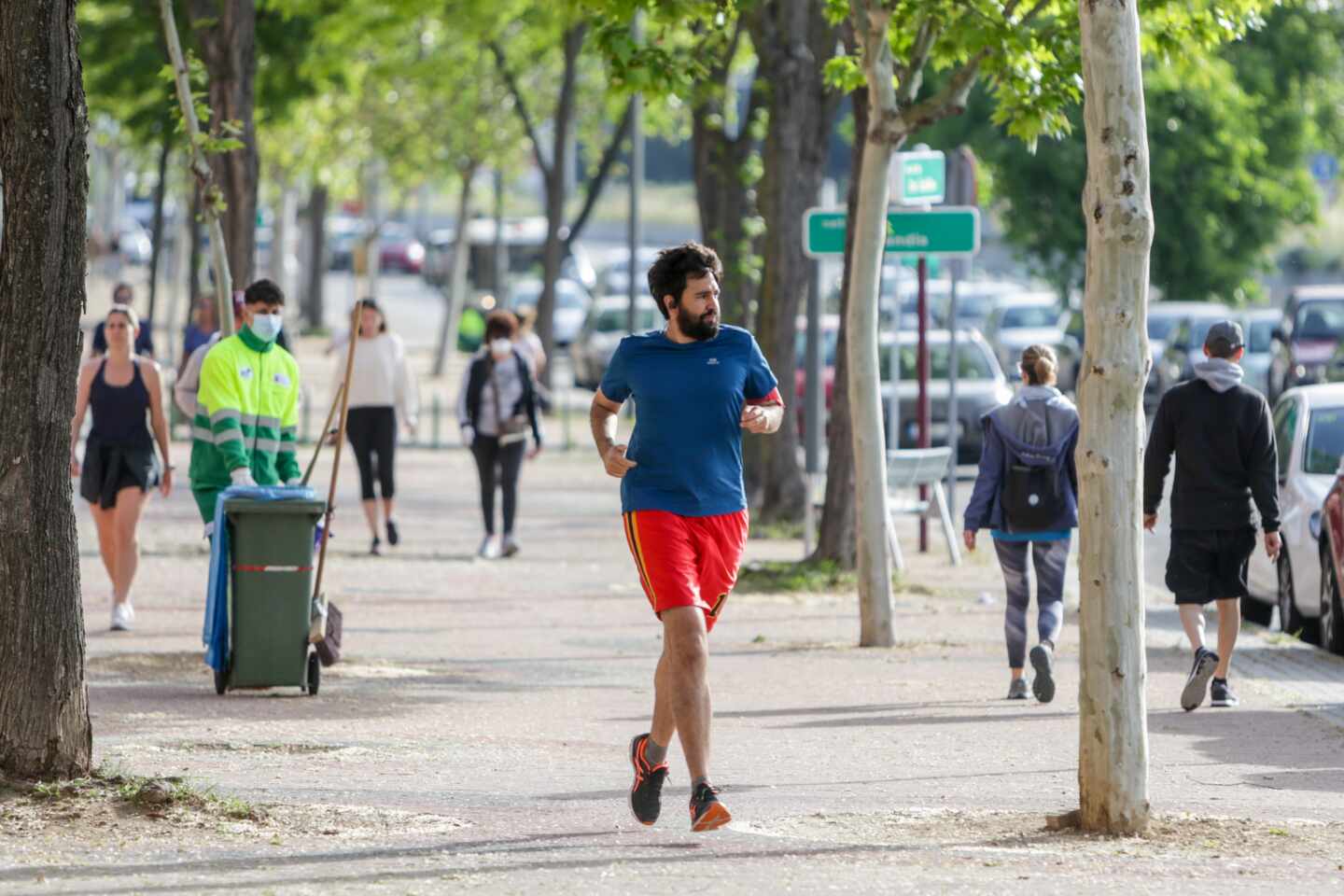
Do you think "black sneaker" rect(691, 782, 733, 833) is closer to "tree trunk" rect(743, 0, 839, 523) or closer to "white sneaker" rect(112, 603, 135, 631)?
"white sneaker" rect(112, 603, 135, 631)

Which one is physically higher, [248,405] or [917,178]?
[917,178]

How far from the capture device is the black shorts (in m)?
11.1

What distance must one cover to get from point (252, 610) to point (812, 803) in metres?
3.48

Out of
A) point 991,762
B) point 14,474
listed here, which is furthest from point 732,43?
point 14,474

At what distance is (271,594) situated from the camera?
10.9m

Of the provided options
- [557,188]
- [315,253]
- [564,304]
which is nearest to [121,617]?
[557,188]

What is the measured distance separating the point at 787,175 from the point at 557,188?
17.3 m

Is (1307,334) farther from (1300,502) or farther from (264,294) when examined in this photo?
(264,294)

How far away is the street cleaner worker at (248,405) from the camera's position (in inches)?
438

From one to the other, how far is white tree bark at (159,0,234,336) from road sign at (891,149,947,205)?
4.79m

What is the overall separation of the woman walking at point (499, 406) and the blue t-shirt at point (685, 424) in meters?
10.4

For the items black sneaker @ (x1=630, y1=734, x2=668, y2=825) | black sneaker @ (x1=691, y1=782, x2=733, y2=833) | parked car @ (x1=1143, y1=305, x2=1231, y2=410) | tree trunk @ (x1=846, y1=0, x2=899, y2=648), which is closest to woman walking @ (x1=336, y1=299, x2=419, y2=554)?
tree trunk @ (x1=846, y1=0, x2=899, y2=648)

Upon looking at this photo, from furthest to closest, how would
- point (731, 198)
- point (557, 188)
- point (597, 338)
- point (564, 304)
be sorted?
1. point (564, 304)
2. point (597, 338)
3. point (557, 188)
4. point (731, 198)

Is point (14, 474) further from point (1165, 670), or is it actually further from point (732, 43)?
point (732, 43)
